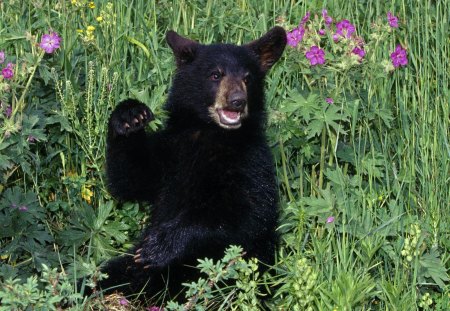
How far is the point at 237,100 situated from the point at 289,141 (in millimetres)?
849

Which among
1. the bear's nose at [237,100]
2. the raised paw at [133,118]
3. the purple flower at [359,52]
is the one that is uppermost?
the purple flower at [359,52]

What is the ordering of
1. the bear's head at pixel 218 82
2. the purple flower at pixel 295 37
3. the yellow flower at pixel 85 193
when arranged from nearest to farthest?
the bear's head at pixel 218 82 < the purple flower at pixel 295 37 < the yellow flower at pixel 85 193

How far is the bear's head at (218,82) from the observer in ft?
18.8

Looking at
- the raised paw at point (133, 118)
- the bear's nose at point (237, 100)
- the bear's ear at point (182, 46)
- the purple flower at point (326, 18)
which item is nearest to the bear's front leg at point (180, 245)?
the raised paw at point (133, 118)

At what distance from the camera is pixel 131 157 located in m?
5.78

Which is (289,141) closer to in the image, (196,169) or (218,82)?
(218,82)

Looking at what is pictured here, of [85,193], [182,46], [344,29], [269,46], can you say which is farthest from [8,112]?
[344,29]

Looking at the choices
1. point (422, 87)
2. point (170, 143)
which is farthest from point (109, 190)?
point (422, 87)

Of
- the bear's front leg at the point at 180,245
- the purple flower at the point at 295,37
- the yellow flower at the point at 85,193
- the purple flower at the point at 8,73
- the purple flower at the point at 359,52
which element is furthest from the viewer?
the yellow flower at the point at 85,193

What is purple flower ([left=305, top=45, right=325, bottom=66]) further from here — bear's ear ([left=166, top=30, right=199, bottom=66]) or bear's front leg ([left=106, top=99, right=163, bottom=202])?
bear's front leg ([left=106, top=99, right=163, bottom=202])

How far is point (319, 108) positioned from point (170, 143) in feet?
2.94

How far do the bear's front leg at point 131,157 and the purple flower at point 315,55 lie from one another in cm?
100

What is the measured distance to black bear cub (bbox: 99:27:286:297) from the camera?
5.52 metres

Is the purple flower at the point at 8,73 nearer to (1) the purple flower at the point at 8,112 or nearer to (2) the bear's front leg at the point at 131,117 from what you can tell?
(1) the purple flower at the point at 8,112
